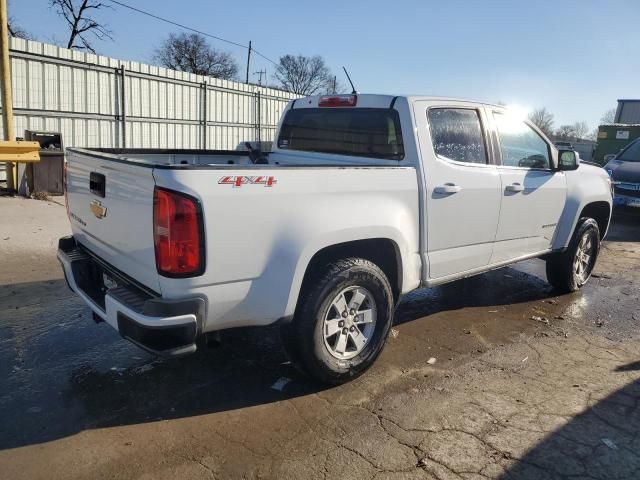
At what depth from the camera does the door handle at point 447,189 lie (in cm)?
383

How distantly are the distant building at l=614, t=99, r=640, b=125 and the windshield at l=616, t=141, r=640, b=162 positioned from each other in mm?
13239

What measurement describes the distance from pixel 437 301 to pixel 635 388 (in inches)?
84.2

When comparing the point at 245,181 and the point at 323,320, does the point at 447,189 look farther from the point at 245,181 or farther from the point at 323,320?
the point at 245,181

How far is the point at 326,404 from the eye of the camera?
330cm

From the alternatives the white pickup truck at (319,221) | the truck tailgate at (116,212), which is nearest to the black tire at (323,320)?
the white pickup truck at (319,221)

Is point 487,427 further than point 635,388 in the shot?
No

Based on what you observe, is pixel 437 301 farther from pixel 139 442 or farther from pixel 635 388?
pixel 139 442

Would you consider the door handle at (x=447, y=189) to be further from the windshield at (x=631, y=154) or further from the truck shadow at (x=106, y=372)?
the windshield at (x=631, y=154)

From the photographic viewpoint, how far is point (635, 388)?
12.0ft

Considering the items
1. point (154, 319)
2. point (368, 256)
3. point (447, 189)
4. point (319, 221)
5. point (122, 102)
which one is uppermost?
point (122, 102)

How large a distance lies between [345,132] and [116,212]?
6.69 ft

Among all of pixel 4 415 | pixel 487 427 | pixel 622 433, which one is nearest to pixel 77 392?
pixel 4 415

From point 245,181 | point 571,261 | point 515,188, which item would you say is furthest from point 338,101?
point 571,261

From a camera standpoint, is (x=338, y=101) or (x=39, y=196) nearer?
(x=338, y=101)
